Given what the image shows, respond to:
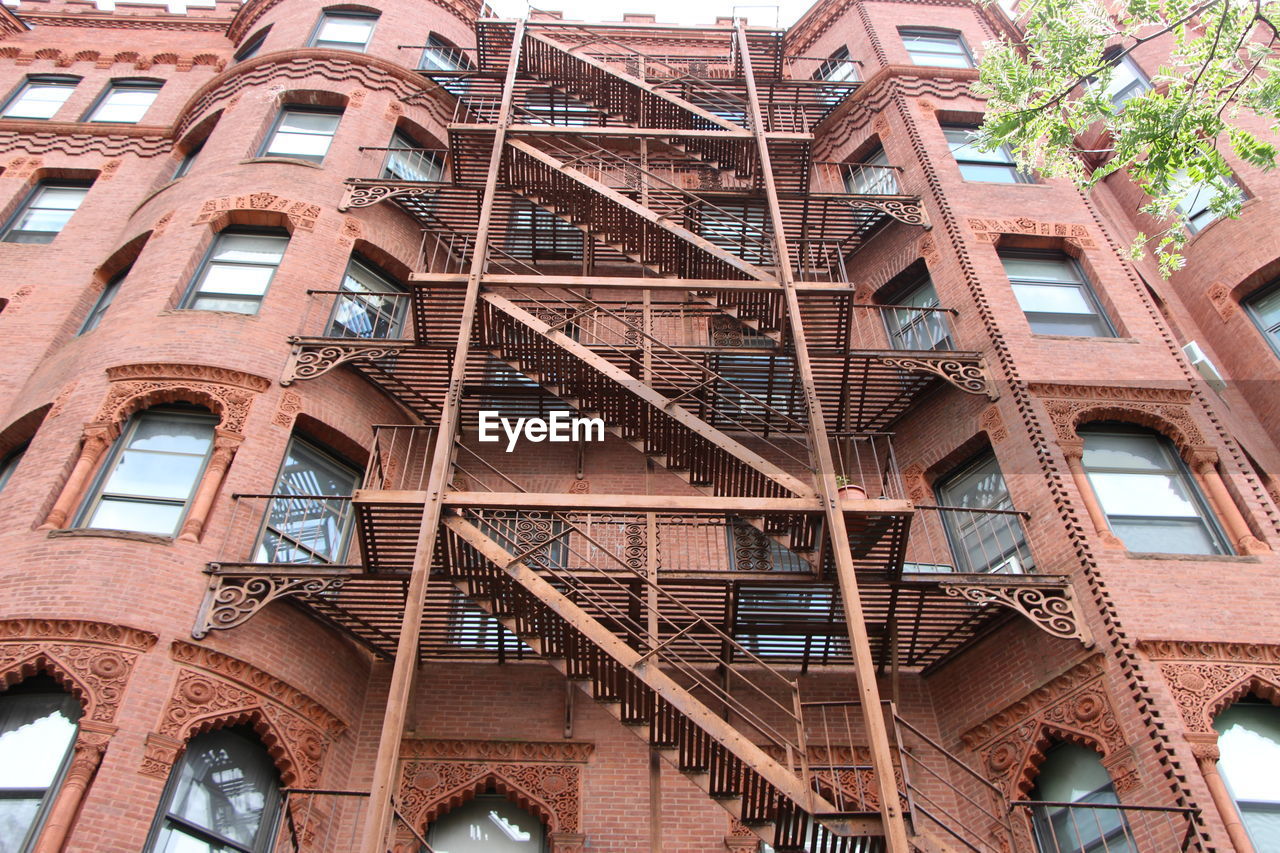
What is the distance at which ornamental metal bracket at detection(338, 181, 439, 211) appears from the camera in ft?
48.9

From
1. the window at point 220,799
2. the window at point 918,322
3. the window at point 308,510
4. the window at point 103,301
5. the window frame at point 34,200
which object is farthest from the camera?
the window frame at point 34,200

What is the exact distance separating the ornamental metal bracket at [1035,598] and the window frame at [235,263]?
353 inches

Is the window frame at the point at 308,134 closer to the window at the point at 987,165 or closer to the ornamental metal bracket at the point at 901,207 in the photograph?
the ornamental metal bracket at the point at 901,207

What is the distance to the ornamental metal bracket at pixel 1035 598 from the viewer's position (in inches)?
397

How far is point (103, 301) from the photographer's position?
15.3m

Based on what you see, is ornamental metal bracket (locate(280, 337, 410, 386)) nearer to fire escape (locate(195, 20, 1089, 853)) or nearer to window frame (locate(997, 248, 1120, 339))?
fire escape (locate(195, 20, 1089, 853))

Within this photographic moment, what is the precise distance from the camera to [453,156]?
15336 mm

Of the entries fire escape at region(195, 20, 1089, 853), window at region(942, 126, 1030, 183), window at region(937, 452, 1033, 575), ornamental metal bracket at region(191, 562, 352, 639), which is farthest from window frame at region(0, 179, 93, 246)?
window at region(942, 126, 1030, 183)

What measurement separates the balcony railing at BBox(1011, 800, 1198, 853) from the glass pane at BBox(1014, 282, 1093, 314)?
698cm

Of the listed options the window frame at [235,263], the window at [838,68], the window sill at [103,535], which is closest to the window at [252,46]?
the window frame at [235,263]

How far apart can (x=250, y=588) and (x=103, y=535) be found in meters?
1.53

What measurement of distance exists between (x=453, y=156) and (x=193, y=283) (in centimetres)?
411

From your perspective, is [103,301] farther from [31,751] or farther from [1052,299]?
[1052,299]

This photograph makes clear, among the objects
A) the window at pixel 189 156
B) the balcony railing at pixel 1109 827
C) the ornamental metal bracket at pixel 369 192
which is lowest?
the balcony railing at pixel 1109 827
